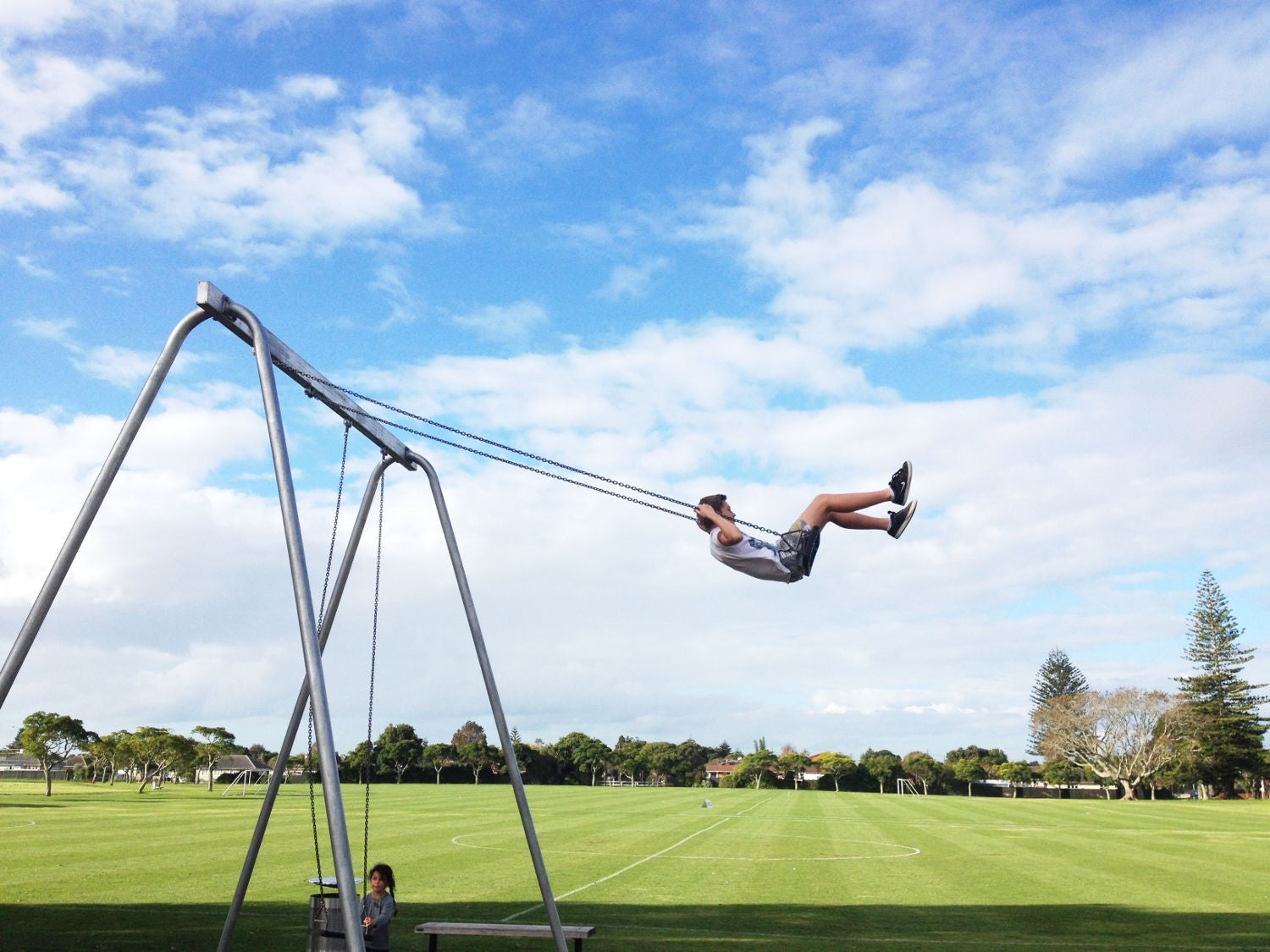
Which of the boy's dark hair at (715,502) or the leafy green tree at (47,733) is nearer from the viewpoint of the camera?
the boy's dark hair at (715,502)

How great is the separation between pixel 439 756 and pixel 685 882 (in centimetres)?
6289

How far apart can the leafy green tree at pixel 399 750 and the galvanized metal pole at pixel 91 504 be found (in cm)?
7119

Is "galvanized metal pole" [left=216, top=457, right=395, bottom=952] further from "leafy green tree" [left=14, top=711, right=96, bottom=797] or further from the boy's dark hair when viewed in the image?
"leafy green tree" [left=14, top=711, right=96, bottom=797]

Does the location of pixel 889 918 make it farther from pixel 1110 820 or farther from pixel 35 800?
pixel 35 800

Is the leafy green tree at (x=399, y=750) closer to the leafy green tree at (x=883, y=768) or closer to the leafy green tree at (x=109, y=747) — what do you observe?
the leafy green tree at (x=109, y=747)

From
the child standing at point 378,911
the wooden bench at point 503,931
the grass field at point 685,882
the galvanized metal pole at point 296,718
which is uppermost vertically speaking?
the galvanized metal pole at point 296,718

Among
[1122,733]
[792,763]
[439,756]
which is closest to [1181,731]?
[1122,733]

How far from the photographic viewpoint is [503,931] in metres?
9.56

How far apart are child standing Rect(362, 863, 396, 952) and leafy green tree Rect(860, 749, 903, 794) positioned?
73.0 meters

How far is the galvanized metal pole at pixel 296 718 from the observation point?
8633mm

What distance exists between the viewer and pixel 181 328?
6.84 metres

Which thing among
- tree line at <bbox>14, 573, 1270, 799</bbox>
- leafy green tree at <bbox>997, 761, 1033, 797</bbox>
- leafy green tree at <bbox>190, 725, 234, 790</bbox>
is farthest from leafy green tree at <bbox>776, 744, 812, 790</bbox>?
leafy green tree at <bbox>190, 725, 234, 790</bbox>

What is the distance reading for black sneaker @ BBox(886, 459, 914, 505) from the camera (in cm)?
779

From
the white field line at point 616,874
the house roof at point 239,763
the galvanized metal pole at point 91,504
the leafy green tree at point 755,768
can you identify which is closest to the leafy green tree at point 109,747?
the house roof at point 239,763
